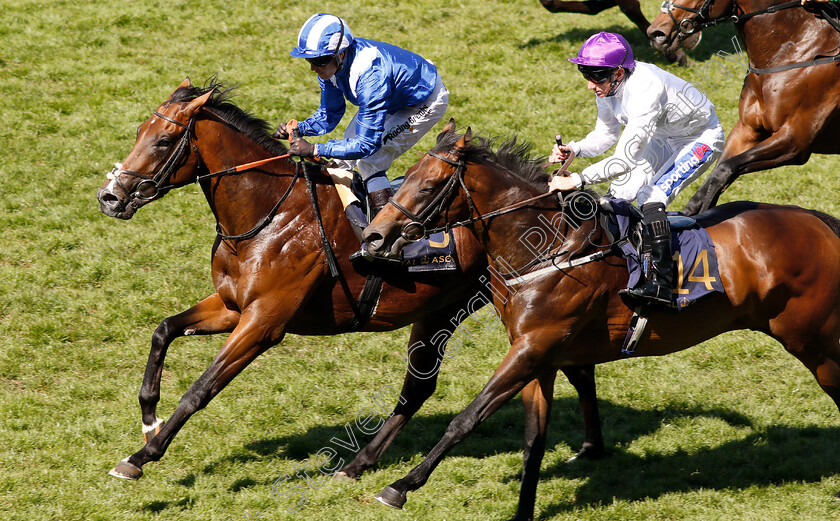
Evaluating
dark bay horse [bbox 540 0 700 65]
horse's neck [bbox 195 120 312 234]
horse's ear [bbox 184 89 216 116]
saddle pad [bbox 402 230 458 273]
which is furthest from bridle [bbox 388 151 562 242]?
dark bay horse [bbox 540 0 700 65]

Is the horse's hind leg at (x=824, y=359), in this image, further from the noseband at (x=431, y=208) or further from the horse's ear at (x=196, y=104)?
the horse's ear at (x=196, y=104)

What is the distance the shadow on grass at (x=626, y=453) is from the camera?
622 centimetres

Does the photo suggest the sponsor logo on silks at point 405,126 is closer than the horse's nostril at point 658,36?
Yes

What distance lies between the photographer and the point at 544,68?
1256 centimetres

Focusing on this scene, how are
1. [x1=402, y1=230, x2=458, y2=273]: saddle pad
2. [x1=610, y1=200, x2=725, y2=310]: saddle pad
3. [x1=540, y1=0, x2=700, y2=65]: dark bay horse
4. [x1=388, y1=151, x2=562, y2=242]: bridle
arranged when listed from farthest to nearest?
[x1=540, y1=0, x2=700, y2=65]: dark bay horse → [x1=402, y1=230, x2=458, y2=273]: saddle pad → [x1=610, y1=200, x2=725, y2=310]: saddle pad → [x1=388, y1=151, x2=562, y2=242]: bridle

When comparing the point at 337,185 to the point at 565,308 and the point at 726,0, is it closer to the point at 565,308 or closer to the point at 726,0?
the point at 565,308

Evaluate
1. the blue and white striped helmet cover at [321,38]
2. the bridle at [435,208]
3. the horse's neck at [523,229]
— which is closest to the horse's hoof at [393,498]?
the horse's neck at [523,229]

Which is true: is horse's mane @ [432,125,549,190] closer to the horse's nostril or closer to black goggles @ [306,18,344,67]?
A: black goggles @ [306,18,344,67]

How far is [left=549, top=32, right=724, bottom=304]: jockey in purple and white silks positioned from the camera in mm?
5312

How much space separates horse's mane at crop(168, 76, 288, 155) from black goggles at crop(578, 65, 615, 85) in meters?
2.01

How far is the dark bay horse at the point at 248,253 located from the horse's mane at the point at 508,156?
0.83m

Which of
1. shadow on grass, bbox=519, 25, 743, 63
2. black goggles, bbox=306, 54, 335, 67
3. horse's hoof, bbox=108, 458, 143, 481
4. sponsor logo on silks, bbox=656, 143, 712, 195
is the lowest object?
shadow on grass, bbox=519, 25, 743, 63

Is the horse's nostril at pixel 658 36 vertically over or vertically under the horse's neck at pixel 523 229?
over

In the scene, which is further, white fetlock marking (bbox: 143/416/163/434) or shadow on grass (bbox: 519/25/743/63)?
shadow on grass (bbox: 519/25/743/63)
